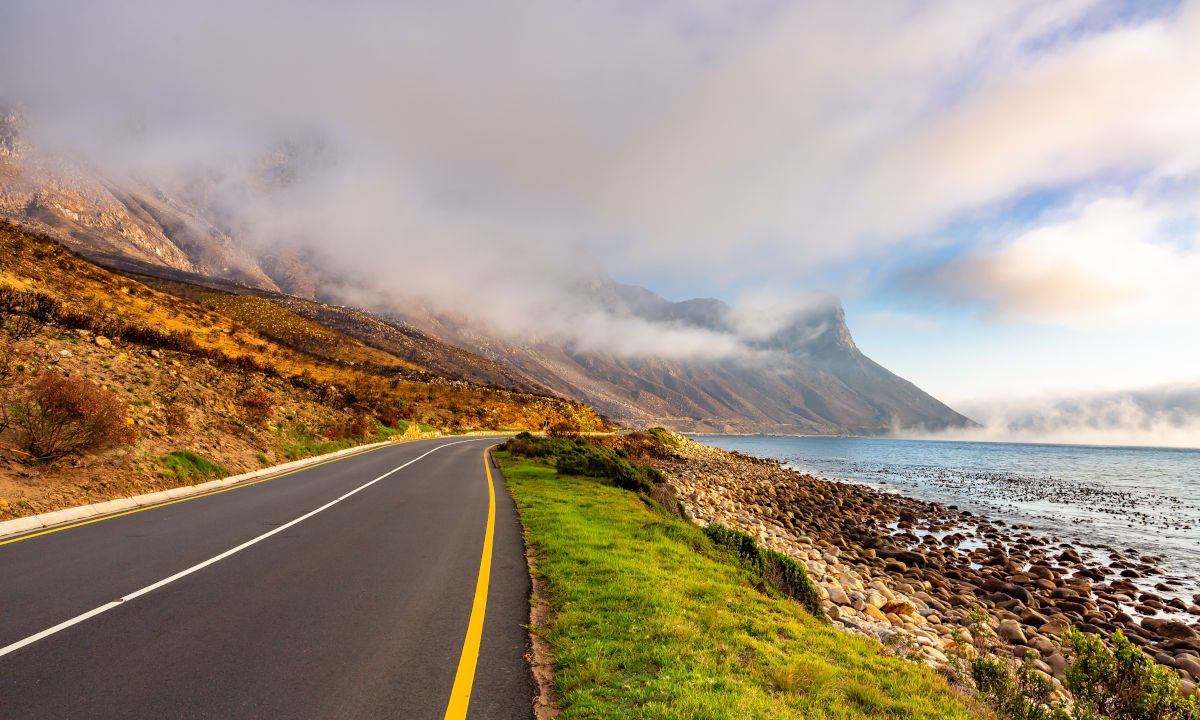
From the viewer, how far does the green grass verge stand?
1471 centimetres

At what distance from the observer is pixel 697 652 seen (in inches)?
211

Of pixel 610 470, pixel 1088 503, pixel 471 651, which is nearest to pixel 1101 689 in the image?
pixel 471 651

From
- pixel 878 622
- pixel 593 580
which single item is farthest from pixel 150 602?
pixel 878 622

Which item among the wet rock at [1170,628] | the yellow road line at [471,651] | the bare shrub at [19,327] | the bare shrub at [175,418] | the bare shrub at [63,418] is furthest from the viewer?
the bare shrub at [175,418]

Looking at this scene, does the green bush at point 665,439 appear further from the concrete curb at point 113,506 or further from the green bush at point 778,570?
the green bush at point 778,570

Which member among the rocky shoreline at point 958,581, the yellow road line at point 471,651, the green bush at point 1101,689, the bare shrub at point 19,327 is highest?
the bare shrub at point 19,327

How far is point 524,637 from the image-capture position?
5930mm

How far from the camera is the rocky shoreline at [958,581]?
38.0 feet

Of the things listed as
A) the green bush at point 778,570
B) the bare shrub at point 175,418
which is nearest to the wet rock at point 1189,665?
the green bush at point 778,570

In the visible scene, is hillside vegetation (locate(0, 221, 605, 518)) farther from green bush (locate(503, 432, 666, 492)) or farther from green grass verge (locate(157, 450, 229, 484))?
green bush (locate(503, 432, 666, 492))

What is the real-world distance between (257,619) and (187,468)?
12.7 meters

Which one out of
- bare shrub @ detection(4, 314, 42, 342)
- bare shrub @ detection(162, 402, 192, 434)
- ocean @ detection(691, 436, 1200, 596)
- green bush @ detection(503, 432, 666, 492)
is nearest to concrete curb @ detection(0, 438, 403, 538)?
bare shrub @ detection(162, 402, 192, 434)

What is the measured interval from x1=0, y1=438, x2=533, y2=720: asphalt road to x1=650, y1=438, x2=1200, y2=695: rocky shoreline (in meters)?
6.22

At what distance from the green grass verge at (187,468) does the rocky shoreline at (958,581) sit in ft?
55.9
